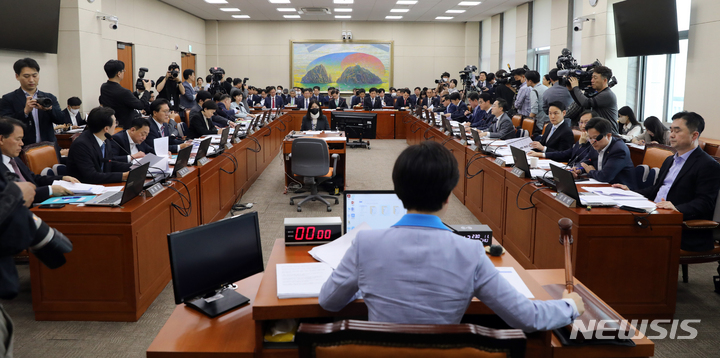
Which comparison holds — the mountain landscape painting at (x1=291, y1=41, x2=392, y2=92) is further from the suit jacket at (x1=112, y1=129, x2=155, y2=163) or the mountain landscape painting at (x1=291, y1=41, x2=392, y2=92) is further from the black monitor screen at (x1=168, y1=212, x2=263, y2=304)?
the black monitor screen at (x1=168, y1=212, x2=263, y2=304)

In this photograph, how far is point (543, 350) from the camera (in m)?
1.51

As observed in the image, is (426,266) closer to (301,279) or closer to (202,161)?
(301,279)

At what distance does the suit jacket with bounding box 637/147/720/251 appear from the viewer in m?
3.04

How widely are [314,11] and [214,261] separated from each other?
12.9m

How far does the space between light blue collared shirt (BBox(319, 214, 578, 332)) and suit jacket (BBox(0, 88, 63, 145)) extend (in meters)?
4.34

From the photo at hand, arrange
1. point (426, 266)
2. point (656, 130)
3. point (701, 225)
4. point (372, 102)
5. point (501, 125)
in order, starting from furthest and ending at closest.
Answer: point (372, 102) < point (501, 125) < point (656, 130) < point (701, 225) < point (426, 266)

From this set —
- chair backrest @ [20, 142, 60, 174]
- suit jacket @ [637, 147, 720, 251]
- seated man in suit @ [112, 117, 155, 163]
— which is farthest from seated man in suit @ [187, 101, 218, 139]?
suit jacket @ [637, 147, 720, 251]

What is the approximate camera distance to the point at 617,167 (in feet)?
11.7

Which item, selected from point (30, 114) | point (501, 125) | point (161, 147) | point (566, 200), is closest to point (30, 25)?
point (30, 114)

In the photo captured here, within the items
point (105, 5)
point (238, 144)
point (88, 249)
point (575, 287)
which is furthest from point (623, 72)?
Result: point (105, 5)

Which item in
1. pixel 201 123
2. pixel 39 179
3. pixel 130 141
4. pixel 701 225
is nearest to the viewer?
pixel 701 225

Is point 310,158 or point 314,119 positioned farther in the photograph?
A: point 314,119

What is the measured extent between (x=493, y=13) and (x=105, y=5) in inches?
388

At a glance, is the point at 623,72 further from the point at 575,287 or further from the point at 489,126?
the point at 575,287
